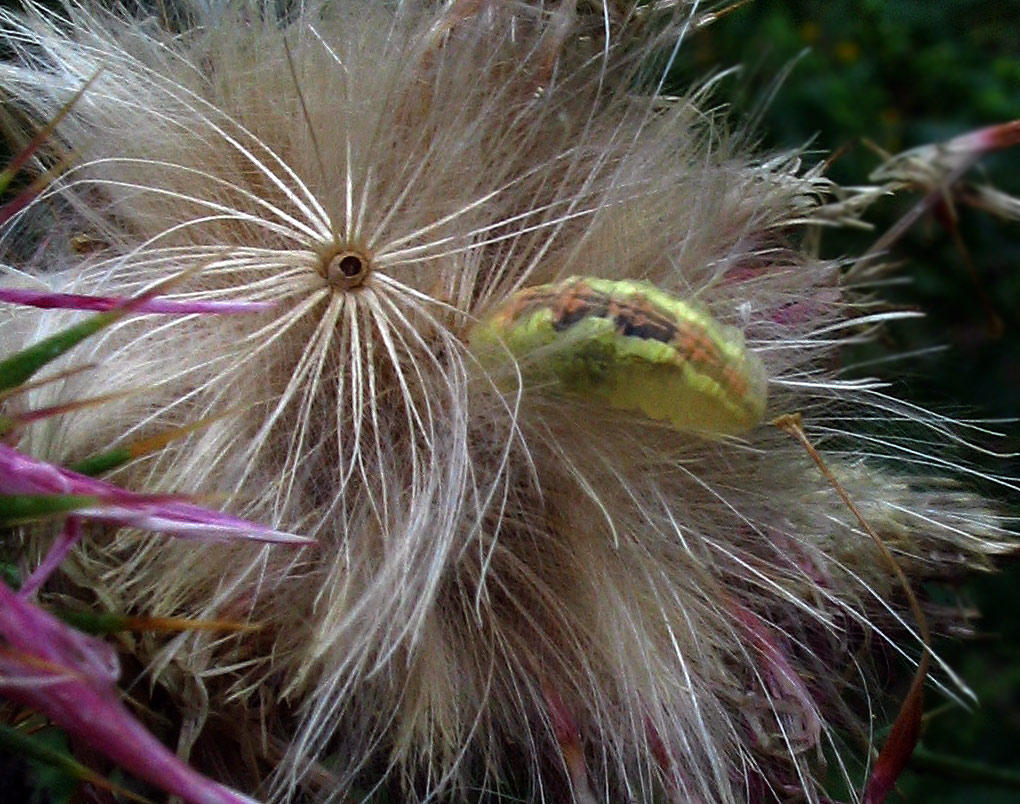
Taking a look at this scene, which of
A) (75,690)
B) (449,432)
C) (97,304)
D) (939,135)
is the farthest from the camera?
(939,135)

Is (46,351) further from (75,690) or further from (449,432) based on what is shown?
(449,432)

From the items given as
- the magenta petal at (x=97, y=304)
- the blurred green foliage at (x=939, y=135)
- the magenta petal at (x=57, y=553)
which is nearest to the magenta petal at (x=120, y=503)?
the magenta petal at (x=57, y=553)

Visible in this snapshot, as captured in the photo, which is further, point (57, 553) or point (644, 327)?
point (644, 327)

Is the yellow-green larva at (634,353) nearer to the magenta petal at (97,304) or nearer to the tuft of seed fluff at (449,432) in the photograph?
the tuft of seed fluff at (449,432)

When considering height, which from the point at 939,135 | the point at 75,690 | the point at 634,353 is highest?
the point at 939,135

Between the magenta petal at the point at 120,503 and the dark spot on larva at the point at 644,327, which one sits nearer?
the magenta petal at the point at 120,503

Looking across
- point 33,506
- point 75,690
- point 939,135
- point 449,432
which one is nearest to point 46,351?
point 33,506

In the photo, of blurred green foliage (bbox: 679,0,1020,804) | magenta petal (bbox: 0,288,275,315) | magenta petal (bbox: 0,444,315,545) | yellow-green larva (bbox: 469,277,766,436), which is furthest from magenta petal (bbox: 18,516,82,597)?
blurred green foliage (bbox: 679,0,1020,804)
